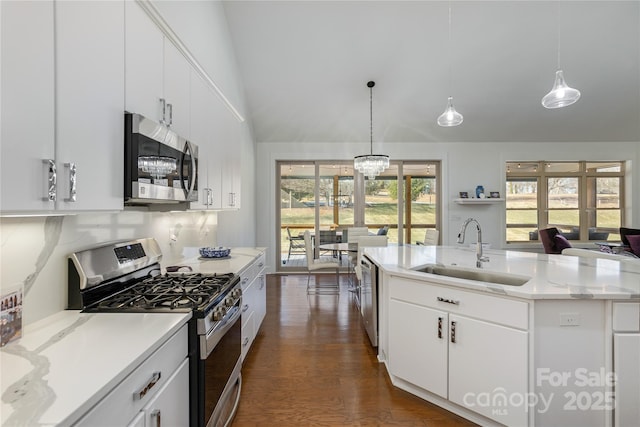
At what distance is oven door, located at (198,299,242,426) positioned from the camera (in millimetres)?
1402

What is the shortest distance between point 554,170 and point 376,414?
6.79 metres

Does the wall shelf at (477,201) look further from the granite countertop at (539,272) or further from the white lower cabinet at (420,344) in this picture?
the white lower cabinet at (420,344)

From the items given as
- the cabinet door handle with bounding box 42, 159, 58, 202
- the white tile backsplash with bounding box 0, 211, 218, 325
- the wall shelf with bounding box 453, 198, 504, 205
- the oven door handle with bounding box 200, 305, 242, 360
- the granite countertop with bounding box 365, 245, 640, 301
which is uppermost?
the wall shelf with bounding box 453, 198, 504, 205

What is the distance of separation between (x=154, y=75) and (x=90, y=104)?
1.98 feet

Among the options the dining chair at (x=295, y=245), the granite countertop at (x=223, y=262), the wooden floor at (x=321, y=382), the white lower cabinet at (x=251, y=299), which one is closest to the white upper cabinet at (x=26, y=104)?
the granite countertop at (x=223, y=262)

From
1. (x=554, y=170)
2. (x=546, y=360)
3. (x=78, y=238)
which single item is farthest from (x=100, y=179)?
(x=554, y=170)

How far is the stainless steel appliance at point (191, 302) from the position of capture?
4.57ft

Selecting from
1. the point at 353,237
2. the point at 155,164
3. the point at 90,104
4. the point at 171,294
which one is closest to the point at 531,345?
the point at 171,294

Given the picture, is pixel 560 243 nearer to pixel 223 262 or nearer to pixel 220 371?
pixel 223 262

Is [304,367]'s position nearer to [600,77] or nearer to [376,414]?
[376,414]

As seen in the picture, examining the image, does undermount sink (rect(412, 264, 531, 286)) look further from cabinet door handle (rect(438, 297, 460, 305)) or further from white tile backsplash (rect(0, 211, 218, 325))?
white tile backsplash (rect(0, 211, 218, 325))

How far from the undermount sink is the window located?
16.2 feet

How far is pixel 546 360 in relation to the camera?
64.3 inches

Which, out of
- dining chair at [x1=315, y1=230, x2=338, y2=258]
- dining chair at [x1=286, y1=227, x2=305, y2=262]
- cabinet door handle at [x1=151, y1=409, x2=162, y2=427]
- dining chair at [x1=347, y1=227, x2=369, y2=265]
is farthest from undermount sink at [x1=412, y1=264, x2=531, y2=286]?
dining chair at [x1=286, y1=227, x2=305, y2=262]
